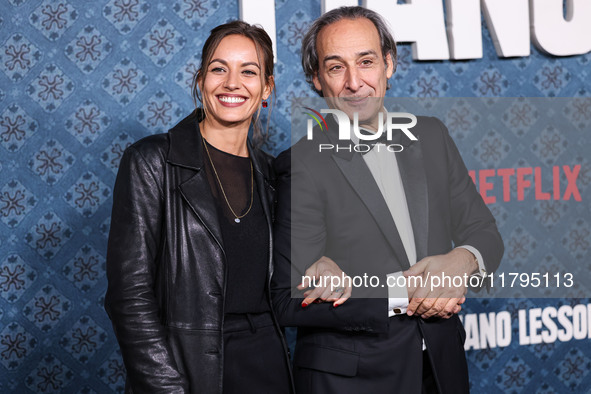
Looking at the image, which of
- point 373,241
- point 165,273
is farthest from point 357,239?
point 165,273

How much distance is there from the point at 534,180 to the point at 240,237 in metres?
1.86

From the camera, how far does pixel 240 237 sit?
1.70 metres

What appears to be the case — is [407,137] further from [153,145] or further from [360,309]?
[153,145]

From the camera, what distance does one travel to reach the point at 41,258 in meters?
2.63

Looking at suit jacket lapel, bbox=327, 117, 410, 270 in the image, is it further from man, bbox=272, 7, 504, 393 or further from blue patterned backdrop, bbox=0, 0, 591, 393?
blue patterned backdrop, bbox=0, 0, 591, 393

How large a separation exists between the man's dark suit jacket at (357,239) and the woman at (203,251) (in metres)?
0.09

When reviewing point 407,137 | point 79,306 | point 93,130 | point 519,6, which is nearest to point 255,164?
point 407,137

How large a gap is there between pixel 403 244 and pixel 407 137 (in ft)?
1.09

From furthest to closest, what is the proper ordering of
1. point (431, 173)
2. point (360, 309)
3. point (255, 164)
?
point (255, 164)
point (431, 173)
point (360, 309)

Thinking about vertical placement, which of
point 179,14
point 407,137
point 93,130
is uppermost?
point 179,14

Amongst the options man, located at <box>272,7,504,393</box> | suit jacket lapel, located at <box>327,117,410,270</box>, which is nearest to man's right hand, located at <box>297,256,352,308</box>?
man, located at <box>272,7,504,393</box>

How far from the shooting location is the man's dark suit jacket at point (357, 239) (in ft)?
5.26

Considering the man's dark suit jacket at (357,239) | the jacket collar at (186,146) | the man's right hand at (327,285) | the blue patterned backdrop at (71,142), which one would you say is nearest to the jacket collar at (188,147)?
the jacket collar at (186,146)

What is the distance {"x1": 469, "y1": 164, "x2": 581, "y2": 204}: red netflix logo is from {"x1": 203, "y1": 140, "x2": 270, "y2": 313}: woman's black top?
1.44m
